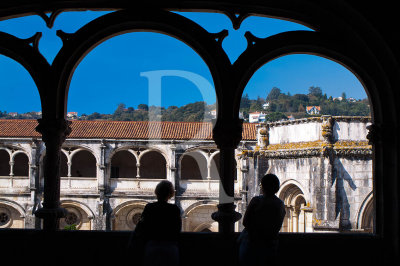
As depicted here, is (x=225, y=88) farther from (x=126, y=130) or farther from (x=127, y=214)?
(x=126, y=130)

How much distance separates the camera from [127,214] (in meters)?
22.6

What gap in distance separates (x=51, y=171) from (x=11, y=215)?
2037cm

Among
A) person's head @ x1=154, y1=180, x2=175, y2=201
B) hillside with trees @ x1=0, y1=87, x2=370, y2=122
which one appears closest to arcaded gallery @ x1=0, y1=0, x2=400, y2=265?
person's head @ x1=154, y1=180, x2=175, y2=201

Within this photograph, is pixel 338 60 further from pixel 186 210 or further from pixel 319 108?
pixel 319 108

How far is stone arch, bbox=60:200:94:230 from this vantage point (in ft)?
72.4

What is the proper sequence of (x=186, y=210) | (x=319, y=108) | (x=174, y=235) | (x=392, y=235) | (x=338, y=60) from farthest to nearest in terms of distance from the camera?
(x=319, y=108)
(x=186, y=210)
(x=338, y=60)
(x=392, y=235)
(x=174, y=235)

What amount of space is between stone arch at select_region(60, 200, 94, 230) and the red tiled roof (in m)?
A: 3.39

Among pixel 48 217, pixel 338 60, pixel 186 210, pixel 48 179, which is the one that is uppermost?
pixel 338 60

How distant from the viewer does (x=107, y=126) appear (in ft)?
77.0

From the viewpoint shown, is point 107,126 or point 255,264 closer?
point 255,264

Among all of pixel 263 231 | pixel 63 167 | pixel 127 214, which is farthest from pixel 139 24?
pixel 63 167

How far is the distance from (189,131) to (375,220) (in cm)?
1942

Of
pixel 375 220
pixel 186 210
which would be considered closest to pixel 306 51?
pixel 375 220

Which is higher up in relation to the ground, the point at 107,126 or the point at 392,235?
the point at 107,126
